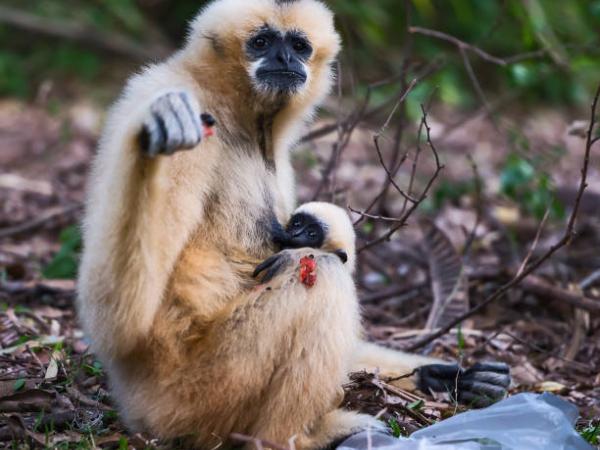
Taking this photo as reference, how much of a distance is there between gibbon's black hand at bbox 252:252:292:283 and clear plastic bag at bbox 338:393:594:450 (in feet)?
2.87

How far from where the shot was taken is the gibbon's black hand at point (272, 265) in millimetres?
4164

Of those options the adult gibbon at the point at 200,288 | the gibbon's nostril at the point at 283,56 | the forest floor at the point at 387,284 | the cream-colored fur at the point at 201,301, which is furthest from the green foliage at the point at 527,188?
the cream-colored fur at the point at 201,301

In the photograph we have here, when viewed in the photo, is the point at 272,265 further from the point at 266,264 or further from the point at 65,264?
the point at 65,264

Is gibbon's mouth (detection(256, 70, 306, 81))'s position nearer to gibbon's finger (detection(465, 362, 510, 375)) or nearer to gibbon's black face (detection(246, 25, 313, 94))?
gibbon's black face (detection(246, 25, 313, 94))

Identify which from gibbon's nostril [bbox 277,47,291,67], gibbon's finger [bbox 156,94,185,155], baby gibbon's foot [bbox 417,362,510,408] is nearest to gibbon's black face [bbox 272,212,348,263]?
gibbon's nostril [bbox 277,47,291,67]

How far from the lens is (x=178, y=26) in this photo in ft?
43.4

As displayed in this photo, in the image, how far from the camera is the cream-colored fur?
3.68 meters

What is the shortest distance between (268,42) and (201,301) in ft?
5.60

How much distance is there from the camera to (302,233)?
4.66 metres

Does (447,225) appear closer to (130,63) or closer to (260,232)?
(260,232)

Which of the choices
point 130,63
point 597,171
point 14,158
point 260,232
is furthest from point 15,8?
point 260,232

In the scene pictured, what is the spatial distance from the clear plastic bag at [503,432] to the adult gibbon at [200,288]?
265 millimetres

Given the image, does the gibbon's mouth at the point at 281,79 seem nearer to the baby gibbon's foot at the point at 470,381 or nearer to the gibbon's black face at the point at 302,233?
the gibbon's black face at the point at 302,233

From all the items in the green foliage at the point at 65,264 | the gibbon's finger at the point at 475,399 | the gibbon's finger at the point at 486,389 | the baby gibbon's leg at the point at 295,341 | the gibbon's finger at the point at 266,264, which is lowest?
the green foliage at the point at 65,264
